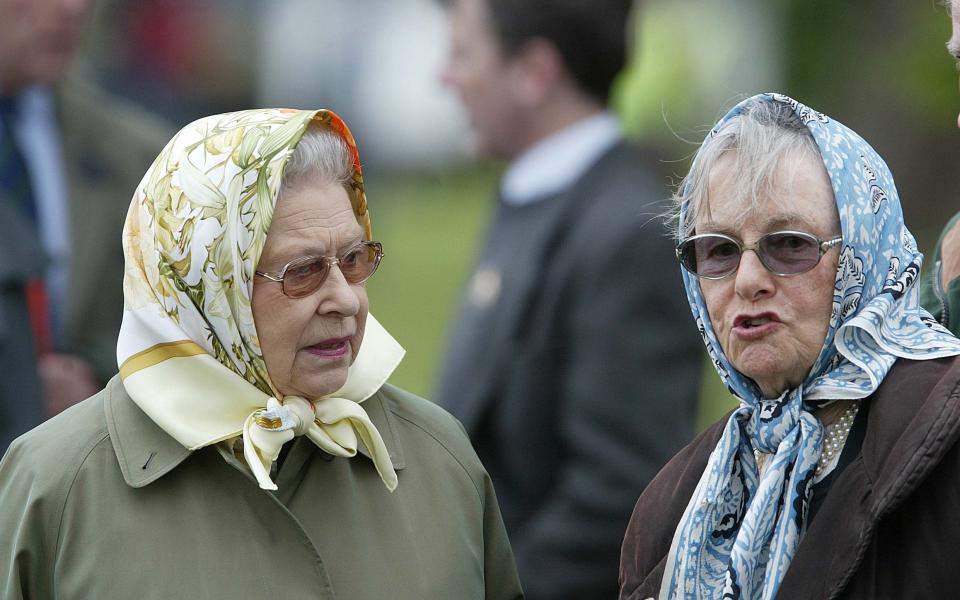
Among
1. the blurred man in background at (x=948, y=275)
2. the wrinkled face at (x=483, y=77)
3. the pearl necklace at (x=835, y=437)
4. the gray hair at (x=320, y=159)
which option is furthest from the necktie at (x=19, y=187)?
the pearl necklace at (x=835, y=437)

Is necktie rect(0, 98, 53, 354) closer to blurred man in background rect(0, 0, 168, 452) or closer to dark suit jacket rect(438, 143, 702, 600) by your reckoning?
blurred man in background rect(0, 0, 168, 452)

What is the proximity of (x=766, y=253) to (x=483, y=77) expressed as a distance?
8.70 ft

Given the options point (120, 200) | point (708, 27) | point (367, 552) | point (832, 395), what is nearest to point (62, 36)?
point (120, 200)

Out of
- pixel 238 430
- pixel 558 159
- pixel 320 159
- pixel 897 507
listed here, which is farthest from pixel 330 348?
pixel 558 159

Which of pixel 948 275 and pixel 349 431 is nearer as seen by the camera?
pixel 349 431

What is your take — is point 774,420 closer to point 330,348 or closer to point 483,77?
point 330,348

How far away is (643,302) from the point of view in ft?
15.4

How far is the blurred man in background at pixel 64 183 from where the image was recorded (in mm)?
5211

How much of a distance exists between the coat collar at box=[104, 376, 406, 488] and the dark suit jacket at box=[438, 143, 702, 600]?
1.91 metres

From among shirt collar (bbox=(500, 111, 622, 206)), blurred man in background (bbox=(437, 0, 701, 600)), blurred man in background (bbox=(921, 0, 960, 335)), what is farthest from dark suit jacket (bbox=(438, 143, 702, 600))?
blurred man in background (bbox=(921, 0, 960, 335))

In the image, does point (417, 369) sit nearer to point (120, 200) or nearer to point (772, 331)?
point (120, 200)

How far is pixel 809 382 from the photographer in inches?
105

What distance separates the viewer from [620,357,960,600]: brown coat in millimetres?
2342

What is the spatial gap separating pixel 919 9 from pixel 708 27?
46.0 inches
